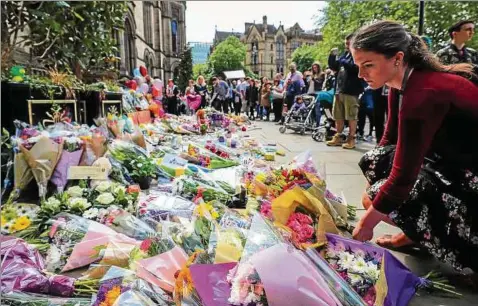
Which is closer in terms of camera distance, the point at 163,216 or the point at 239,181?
the point at 163,216

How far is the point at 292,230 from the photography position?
189cm

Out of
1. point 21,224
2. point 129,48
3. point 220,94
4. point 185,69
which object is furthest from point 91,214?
point 185,69

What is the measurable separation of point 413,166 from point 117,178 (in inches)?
112

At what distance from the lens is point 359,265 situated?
1723 mm

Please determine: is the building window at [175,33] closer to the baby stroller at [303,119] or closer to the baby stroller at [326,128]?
the baby stroller at [303,119]

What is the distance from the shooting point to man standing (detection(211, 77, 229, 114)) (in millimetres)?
15812

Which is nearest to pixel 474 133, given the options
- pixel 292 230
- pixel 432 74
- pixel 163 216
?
pixel 432 74

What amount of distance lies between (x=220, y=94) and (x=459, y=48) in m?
12.2

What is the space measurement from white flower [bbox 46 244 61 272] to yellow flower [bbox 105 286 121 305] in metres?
0.80

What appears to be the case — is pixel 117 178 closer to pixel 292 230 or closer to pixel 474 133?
pixel 292 230

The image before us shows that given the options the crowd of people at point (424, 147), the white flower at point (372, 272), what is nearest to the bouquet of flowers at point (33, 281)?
the white flower at point (372, 272)

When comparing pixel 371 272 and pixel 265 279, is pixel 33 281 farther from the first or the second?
pixel 371 272

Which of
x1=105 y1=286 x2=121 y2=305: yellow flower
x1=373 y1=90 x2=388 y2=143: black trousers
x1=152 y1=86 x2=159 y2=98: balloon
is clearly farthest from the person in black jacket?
x1=105 y1=286 x2=121 y2=305: yellow flower

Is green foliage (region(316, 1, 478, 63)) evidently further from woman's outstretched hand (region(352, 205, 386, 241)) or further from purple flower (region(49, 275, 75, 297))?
purple flower (region(49, 275, 75, 297))
